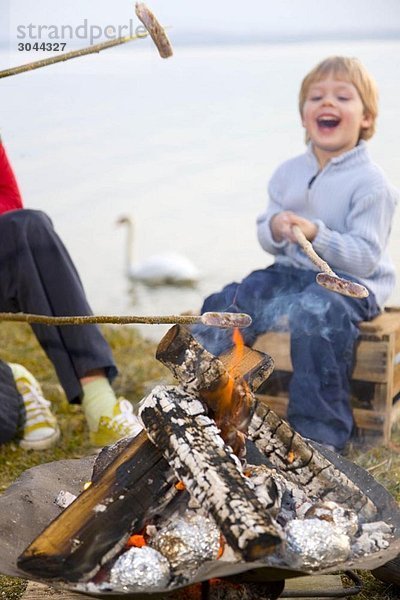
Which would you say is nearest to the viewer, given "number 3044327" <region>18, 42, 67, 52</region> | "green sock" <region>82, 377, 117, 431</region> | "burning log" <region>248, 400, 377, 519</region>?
"burning log" <region>248, 400, 377, 519</region>

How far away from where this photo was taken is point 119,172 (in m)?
4.37

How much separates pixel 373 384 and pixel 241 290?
536 mm

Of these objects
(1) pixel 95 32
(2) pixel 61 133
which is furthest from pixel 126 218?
(1) pixel 95 32

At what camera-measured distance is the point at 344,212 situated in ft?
9.26

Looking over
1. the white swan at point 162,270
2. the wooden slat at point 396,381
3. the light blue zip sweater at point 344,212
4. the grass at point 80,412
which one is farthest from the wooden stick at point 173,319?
the white swan at point 162,270

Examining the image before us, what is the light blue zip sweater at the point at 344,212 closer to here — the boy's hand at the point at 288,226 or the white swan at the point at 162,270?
the boy's hand at the point at 288,226

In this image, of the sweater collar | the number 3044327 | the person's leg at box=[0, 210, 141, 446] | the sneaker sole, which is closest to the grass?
the sneaker sole

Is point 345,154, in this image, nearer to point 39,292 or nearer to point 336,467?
point 39,292

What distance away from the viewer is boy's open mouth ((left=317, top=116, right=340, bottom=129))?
2840mm

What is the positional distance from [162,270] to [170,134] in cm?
118

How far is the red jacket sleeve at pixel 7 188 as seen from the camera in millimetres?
2656

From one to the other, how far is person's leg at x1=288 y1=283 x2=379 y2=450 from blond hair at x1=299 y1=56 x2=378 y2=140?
2.24 feet

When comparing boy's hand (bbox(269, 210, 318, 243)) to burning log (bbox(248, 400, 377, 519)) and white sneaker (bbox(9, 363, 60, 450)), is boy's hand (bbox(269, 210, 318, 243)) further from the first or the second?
burning log (bbox(248, 400, 377, 519))

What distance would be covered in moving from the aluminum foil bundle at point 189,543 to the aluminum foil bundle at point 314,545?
132 millimetres
